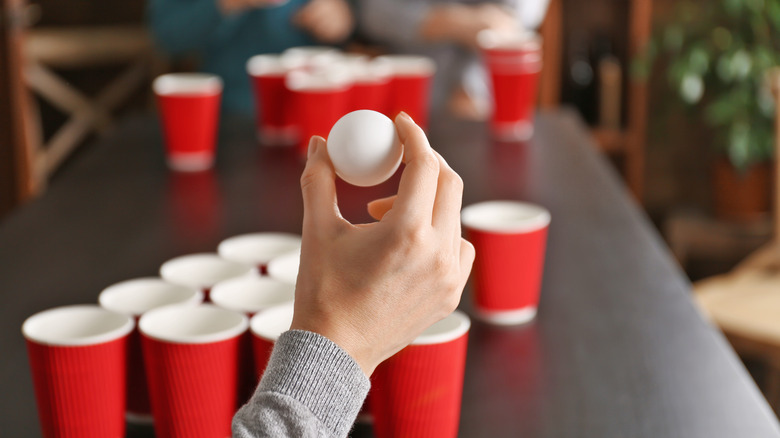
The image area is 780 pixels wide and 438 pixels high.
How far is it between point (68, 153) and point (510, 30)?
7.38 ft

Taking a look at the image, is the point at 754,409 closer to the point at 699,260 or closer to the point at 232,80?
the point at 232,80

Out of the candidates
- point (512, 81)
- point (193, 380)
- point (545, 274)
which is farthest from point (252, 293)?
point (512, 81)

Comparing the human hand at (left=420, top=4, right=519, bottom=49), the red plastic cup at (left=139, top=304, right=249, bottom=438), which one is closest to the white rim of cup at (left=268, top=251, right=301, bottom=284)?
the red plastic cup at (left=139, top=304, right=249, bottom=438)

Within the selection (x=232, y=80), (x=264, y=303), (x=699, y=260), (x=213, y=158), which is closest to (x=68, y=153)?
(x=232, y=80)

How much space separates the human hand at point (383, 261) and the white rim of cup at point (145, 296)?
8.5 inches

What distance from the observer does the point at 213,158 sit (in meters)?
1.42

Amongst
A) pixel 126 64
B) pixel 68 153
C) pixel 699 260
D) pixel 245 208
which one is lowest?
pixel 699 260

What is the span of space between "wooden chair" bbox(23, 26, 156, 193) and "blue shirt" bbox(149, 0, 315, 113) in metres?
1.23

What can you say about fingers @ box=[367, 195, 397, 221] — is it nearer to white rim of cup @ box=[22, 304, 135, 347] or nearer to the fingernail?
the fingernail

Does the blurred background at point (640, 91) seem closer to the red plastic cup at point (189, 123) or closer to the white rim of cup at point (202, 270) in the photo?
the red plastic cup at point (189, 123)

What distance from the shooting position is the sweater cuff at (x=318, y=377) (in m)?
0.48

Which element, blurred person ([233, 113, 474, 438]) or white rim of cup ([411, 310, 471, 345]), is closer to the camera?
blurred person ([233, 113, 474, 438])

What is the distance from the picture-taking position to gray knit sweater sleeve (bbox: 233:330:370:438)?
476mm

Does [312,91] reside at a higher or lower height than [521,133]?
higher
